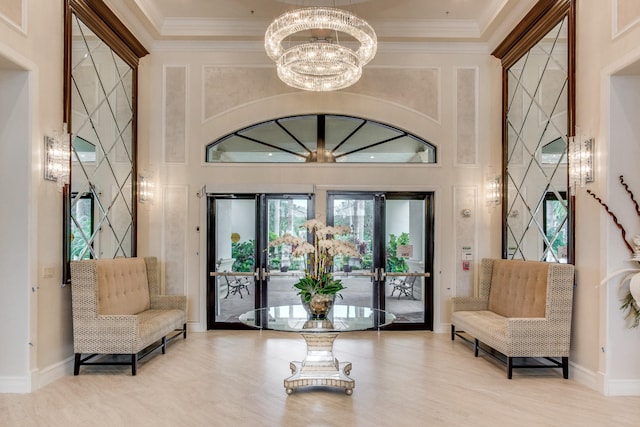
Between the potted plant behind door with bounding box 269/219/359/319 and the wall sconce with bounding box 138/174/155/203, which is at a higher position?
the wall sconce with bounding box 138/174/155/203

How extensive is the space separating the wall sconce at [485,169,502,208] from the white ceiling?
6.48 feet

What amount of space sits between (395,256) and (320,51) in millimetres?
3500

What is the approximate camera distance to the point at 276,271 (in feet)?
23.4

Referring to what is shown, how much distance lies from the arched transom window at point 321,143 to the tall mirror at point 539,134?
1319 millimetres

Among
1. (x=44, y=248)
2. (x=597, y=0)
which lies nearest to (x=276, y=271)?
(x=44, y=248)

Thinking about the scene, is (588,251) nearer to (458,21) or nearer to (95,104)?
(458,21)

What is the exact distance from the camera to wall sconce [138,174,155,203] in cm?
684

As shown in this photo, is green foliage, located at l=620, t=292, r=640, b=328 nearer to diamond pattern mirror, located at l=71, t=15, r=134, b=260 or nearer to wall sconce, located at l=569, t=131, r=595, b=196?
wall sconce, located at l=569, t=131, r=595, b=196

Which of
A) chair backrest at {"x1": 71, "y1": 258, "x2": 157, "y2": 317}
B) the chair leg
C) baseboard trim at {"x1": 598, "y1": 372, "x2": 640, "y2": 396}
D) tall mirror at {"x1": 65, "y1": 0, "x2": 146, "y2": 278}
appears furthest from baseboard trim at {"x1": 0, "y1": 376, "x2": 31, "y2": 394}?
baseboard trim at {"x1": 598, "y1": 372, "x2": 640, "y2": 396}

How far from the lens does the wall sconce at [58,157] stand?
4.57m

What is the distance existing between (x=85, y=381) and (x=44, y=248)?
1.39 meters

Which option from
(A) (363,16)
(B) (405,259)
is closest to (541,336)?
(B) (405,259)

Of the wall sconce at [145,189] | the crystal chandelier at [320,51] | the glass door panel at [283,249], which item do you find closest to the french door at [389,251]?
the glass door panel at [283,249]

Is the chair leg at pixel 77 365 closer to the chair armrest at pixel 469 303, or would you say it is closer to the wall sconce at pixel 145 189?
the wall sconce at pixel 145 189
